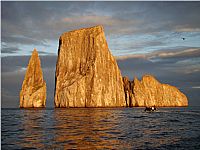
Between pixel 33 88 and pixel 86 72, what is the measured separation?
3357 centimetres

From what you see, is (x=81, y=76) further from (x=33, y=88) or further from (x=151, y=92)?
(x=151, y=92)

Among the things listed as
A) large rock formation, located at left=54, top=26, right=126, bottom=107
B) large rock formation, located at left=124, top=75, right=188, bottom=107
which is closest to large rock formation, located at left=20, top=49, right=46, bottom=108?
large rock formation, located at left=54, top=26, right=126, bottom=107

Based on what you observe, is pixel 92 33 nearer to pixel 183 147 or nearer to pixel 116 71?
pixel 116 71

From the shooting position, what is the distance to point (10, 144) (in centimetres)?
2152

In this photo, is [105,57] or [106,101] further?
[105,57]

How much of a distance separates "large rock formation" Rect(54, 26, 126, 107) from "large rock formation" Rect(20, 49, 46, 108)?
12.5 meters

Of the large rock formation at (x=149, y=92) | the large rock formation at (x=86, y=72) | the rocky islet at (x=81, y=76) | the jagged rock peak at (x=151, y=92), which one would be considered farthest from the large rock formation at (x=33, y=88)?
the jagged rock peak at (x=151, y=92)

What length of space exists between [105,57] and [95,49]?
7063 mm

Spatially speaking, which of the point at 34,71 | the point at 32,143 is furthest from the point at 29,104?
the point at 32,143

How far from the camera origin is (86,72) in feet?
441

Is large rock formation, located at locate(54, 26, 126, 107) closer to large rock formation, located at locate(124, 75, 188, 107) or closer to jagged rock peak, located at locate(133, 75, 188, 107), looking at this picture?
large rock formation, located at locate(124, 75, 188, 107)

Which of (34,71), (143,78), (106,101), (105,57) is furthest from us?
(143,78)

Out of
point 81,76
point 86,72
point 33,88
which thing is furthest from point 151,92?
point 33,88

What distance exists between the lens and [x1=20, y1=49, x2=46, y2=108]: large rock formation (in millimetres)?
144250
